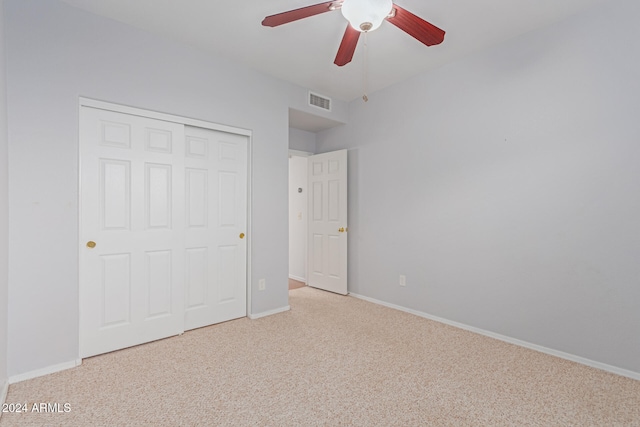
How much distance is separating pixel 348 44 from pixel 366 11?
39 cm

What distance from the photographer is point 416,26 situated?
5.64 feet

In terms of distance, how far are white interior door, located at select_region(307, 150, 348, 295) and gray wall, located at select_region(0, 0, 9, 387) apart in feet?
10.5

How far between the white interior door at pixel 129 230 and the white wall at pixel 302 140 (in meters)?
1.92

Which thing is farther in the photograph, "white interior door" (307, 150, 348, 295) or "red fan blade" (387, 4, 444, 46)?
"white interior door" (307, 150, 348, 295)

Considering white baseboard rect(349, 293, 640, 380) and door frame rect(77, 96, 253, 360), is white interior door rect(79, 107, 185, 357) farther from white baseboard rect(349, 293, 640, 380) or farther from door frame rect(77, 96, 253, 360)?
white baseboard rect(349, 293, 640, 380)

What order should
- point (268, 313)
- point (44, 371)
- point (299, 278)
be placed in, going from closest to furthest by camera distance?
point (44, 371) → point (268, 313) → point (299, 278)

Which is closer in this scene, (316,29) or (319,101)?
(316,29)

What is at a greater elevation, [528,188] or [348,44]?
[348,44]

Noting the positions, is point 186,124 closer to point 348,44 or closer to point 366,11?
point 348,44

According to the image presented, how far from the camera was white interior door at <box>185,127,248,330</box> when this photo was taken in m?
2.96

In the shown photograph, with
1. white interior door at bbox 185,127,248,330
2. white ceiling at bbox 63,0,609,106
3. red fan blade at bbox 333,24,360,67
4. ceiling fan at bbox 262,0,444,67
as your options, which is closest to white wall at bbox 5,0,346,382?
white ceiling at bbox 63,0,609,106

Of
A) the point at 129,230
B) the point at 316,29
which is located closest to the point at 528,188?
the point at 316,29

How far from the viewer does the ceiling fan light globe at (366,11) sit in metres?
1.49

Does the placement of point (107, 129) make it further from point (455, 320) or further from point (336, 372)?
point (455, 320)
